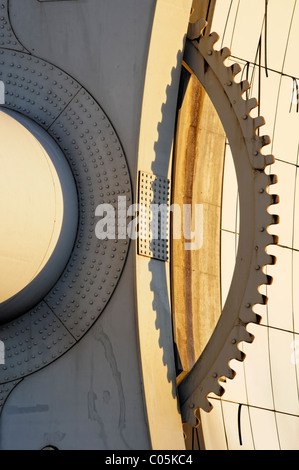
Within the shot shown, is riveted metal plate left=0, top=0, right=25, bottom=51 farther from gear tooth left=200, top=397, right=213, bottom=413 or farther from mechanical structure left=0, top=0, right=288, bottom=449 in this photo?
gear tooth left=200, top=397, right=213, bottom=413

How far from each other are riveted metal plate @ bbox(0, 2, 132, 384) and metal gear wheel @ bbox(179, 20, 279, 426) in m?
0.96

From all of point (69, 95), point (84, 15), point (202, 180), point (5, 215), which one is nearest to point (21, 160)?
point (5, 215)

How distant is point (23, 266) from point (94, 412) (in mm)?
1337

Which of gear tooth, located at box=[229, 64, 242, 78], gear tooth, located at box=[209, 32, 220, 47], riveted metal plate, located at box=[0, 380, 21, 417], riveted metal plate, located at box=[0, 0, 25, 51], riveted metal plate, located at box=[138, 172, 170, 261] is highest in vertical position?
riveted metal plate, located at box=[0, 0, 25, 51]

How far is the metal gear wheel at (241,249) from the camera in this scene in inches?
321

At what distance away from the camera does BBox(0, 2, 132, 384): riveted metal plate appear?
8.51 m

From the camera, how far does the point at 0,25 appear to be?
9.10 meters

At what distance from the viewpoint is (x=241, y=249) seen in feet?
Answer: 27.2

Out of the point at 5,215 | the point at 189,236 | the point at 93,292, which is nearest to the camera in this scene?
the point at 5,215

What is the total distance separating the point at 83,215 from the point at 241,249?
4.64 ft

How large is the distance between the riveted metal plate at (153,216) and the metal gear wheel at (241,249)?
701 mm

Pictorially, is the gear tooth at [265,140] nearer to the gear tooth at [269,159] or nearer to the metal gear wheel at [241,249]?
the metal gear wheel at [241,249]

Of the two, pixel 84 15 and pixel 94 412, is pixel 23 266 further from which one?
pixel 84 15

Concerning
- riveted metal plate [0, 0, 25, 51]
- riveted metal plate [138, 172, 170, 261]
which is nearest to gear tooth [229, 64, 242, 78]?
riveted metal plate [138, 172, 170, 261]
